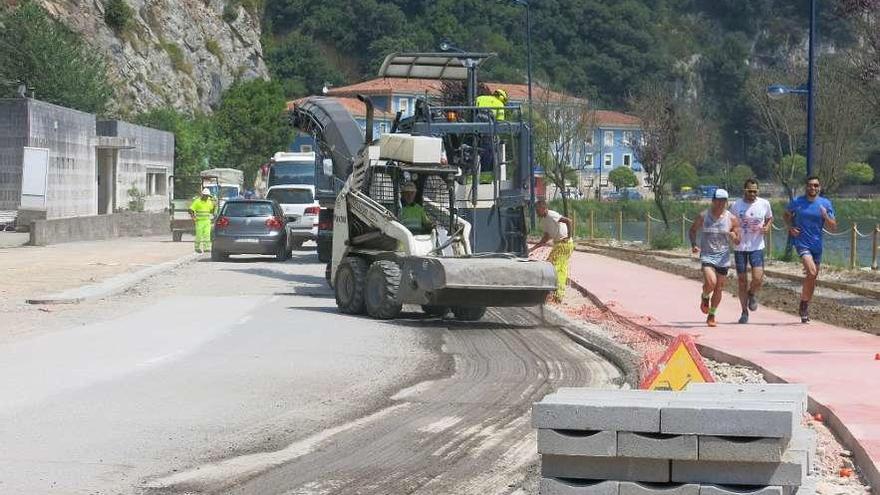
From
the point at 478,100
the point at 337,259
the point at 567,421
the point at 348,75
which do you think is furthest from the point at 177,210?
the point at 348,75

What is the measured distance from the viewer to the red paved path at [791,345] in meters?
10.8

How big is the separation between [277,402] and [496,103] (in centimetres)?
1513

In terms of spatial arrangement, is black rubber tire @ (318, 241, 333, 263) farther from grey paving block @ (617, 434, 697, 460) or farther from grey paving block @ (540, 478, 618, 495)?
grey paving block @ (617, 434, 697, 460)

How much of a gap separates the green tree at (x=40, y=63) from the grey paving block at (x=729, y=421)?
2857 inches

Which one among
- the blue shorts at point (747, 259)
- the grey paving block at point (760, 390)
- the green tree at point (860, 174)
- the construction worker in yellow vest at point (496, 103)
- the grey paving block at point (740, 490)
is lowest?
the grey paving block at point (740, 490)

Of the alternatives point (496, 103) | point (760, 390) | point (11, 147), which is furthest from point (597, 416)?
point (11, 147)

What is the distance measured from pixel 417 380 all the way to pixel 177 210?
38489 mm

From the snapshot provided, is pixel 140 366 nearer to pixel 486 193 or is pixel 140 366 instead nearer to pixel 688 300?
pixel 486 193

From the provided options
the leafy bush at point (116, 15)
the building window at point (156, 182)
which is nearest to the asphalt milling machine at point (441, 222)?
the building window at point (156, 182)

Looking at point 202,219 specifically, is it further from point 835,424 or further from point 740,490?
point 740,490

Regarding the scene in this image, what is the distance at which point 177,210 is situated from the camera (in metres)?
51.3

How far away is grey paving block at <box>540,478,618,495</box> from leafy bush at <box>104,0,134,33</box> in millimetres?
86576

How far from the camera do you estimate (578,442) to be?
779 cm

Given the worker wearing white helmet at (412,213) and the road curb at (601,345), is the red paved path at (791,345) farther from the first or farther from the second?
the worker wearing white helmet at (412,213)
